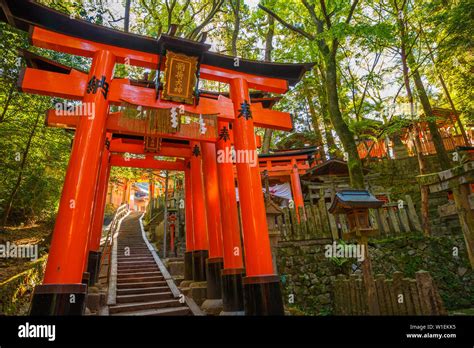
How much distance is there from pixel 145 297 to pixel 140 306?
743mm

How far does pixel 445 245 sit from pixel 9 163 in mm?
17914

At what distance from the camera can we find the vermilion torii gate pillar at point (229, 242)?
23.6 ft

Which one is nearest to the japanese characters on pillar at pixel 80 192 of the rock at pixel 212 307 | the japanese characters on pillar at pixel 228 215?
the japanese characters on pillar at pixel 228 215

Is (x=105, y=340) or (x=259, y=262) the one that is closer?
(x=105, y=340)

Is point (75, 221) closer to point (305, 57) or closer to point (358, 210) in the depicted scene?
point (358, 210)

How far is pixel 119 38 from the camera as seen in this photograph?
6.70 metres

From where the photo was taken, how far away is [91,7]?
955 cm

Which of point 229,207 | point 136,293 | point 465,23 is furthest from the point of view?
point 465,23

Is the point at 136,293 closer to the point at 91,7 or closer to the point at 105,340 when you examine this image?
the point at 105,340

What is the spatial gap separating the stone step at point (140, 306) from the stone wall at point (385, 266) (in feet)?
13.5

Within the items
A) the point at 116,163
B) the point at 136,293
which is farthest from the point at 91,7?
the point at 136,293

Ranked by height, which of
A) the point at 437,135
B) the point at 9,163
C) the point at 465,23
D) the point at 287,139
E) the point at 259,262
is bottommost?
the point at 259,262

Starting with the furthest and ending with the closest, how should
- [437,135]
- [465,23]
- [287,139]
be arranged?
[287,139] → [437,135] → [465,23]

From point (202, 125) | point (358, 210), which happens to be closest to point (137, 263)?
point (202, 125)
